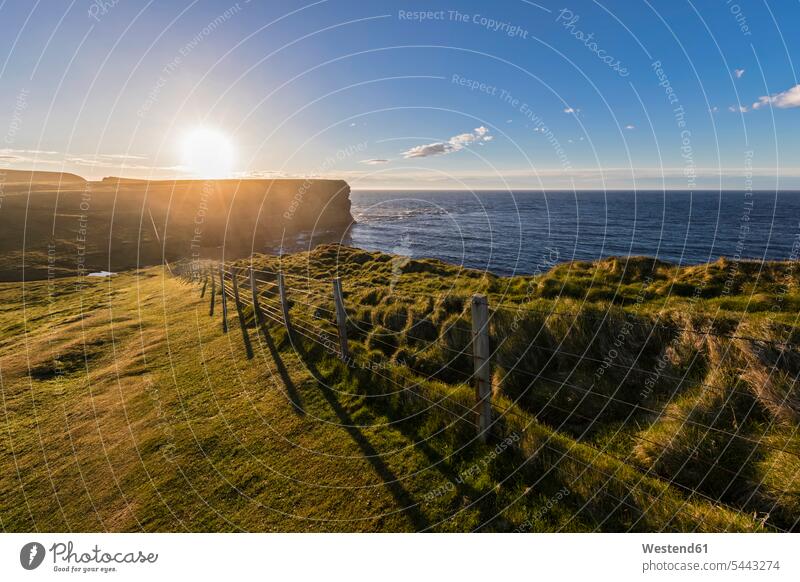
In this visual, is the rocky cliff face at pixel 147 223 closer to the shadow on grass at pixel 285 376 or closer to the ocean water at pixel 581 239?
the shadow on grass at pixel 285 376

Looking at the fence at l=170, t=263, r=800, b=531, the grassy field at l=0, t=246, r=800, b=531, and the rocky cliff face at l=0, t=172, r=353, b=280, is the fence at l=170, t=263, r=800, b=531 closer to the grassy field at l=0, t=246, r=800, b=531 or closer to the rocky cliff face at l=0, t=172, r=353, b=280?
the grassy field at l=0, t=246, r=800, b=531

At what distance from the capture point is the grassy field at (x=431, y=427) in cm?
393

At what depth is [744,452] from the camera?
412cm

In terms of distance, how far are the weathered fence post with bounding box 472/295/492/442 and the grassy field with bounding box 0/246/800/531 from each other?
0.29 m

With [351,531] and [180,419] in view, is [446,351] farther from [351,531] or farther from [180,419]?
[180,419]

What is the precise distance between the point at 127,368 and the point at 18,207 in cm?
7679

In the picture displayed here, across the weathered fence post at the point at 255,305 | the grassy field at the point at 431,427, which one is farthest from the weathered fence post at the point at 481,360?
the weathered fence post at the point at 255,305

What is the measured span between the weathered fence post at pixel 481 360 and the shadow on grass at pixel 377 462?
1.37 m

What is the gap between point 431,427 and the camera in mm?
5316

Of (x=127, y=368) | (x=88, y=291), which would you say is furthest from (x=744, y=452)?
(x=88, y=291)

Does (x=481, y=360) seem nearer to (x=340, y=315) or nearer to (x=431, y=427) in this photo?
(x=431, y=427)

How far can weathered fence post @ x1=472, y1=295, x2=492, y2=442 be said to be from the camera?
14.8 feet

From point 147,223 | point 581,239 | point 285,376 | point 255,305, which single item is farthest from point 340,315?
point 147,223

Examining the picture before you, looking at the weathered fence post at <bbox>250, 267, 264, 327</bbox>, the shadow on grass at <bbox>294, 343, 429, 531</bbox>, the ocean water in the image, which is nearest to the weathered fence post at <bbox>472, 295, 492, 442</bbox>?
the shadow on grass at <bbox>294, 343, 429, 531</bbox>
